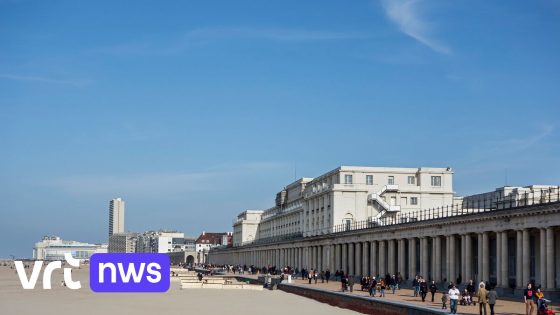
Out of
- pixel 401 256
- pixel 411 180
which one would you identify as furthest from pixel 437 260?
pixel 411 180

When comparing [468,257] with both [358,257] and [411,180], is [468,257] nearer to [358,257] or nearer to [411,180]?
[358,257]

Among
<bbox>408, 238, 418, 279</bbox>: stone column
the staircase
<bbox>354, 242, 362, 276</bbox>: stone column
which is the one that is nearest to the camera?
<bbox>408, 238, 418, 279</bbox>: stone column

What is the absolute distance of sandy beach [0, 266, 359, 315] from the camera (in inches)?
2087

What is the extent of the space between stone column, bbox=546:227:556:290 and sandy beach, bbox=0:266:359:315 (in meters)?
12.2

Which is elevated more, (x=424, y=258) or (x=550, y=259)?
(x=550, y=259)

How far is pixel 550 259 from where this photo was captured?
45.1 metres

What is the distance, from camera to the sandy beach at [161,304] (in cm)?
5300

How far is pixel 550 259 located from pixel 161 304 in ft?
93.1

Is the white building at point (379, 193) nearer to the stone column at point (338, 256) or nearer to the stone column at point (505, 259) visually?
the stone column at point (338, 256)

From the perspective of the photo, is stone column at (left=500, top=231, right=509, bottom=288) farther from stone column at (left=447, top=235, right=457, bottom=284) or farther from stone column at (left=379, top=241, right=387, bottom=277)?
stone column at (left=379, top=241, right=387, bottom=277)

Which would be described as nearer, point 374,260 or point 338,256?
point 374,260

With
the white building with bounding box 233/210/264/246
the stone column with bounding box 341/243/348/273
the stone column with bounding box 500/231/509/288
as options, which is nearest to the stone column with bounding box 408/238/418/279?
the stone column with bounding box 500/231/509/288

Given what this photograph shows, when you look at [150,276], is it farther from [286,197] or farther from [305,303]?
[286,197]

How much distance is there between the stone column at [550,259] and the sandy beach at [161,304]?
1216 centimetres
